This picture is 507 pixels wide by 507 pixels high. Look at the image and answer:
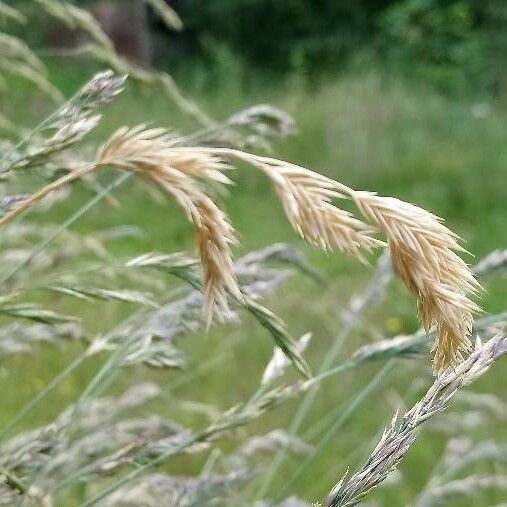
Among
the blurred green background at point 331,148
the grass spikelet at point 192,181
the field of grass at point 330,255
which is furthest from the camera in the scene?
the blurred green background at point 331,148

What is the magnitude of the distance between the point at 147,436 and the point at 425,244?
94cm

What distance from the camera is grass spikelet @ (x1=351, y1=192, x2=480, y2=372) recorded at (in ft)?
2.35

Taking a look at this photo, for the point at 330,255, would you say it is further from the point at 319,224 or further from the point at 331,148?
the point at 319,224

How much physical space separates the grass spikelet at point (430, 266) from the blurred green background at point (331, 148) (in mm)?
482

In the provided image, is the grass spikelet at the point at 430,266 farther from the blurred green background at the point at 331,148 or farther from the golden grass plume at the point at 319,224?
the blurred green background at the point at 331,148

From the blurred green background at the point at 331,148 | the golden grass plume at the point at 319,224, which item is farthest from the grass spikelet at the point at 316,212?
the blurred green background at the point at 331,148

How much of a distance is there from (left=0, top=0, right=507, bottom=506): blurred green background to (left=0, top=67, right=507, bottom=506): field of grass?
0.01 metres

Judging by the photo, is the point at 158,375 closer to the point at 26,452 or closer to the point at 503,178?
the point at 26,452

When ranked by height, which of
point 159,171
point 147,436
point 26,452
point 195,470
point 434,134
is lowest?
point 434,134

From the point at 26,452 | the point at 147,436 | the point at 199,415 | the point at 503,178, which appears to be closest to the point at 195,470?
the point at 199,415

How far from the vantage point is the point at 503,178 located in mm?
6469

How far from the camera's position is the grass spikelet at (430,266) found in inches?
28.2

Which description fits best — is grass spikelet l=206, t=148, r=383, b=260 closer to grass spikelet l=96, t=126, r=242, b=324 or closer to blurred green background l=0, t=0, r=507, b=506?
grass spikelet l=96, t=126, r=242, b=324

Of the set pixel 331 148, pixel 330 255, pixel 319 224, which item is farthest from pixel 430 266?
pixel 331 148
